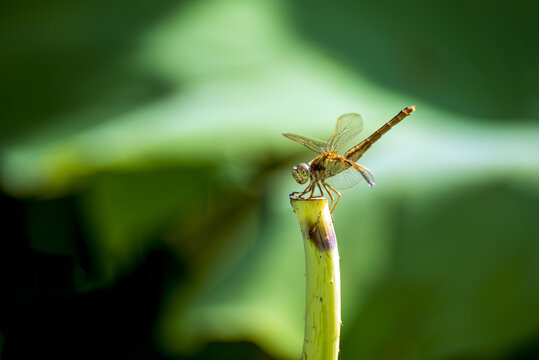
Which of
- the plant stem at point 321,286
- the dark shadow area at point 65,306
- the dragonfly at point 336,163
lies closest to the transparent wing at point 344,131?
the dragonfly at point 336,163

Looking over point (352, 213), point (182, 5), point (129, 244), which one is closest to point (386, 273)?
point (352, 213)

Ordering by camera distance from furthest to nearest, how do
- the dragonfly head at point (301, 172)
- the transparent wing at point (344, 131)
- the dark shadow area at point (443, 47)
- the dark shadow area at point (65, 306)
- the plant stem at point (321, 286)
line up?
1. the dark shadow area at point (443, 47)
2. the dark shadow area at point (65, 306)
3. the transparent wing at point (344, 131)
4. the dragonfly head at point (301, 172)
5. the plant stem at point (321, 286)

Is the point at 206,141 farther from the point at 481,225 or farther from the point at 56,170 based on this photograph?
the point at 481,225

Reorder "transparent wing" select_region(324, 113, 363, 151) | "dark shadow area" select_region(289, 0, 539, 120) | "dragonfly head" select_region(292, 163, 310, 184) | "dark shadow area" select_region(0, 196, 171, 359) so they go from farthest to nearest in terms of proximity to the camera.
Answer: "dark shadow area" select_region(289, 0, 539, 120)
"dark shadow area" select_region(0, 196, 171, 359)
"transparent wing" select_region(324, 113, 363, 151)
"dragonfly head" select_region(292, 163, 310, 184)

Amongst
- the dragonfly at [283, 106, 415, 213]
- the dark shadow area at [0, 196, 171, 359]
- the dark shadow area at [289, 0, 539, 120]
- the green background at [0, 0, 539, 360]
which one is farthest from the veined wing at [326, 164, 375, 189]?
the dark shadow area at [289, 0, 539, 120]

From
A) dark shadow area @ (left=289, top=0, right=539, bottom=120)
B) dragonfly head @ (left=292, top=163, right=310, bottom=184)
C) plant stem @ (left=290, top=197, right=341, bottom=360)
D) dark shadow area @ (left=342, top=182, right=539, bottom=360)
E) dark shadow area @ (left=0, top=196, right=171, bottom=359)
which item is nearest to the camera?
plant stem @ (left=290, top=197, right=341, bottom=360)

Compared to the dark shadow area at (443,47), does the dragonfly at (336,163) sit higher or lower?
lower

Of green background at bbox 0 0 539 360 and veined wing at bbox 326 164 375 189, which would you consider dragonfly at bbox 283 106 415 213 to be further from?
green background at bbox 0 0 539 360

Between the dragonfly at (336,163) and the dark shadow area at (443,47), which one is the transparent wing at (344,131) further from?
the dark shadow area at (443,47)
